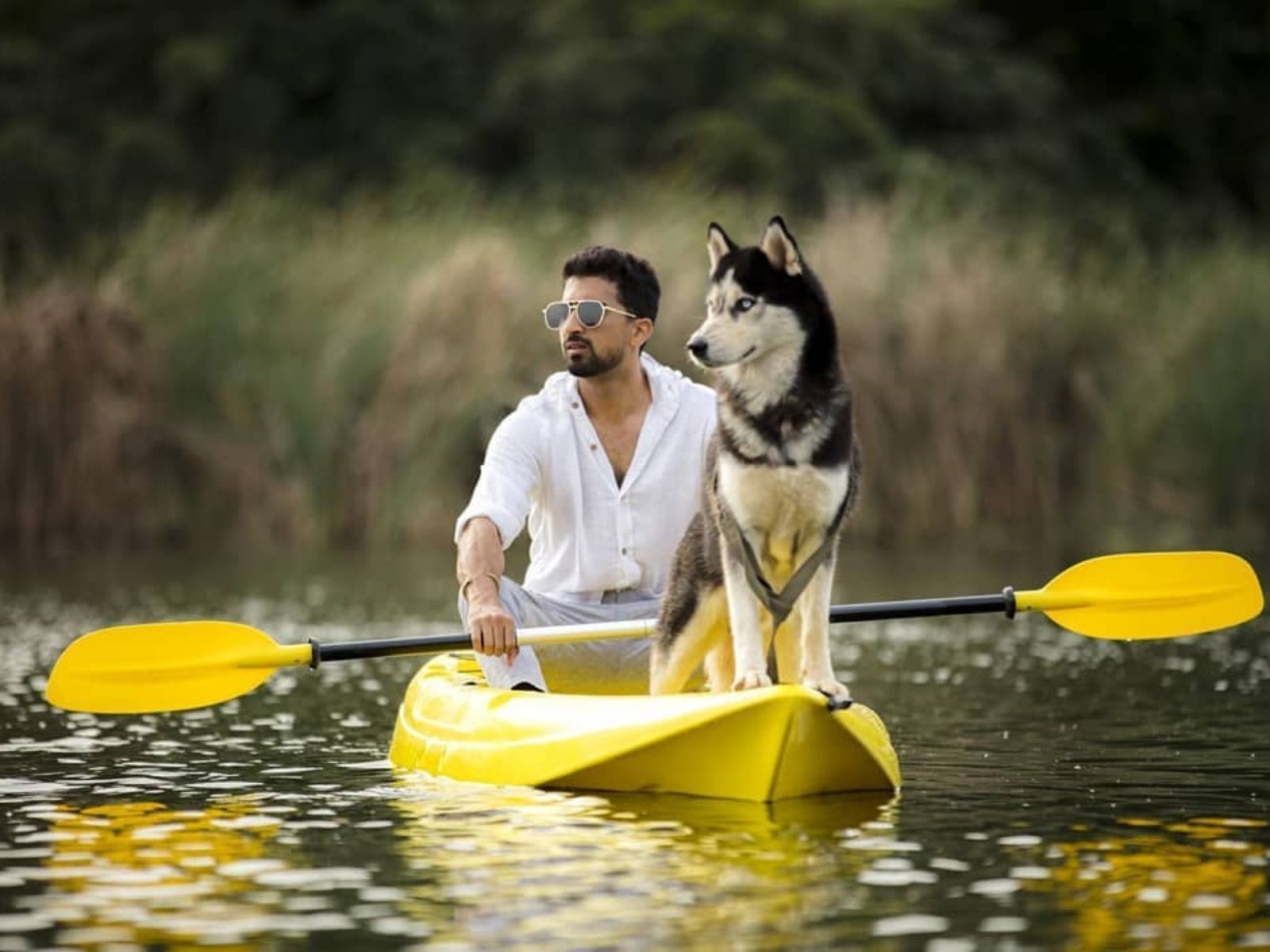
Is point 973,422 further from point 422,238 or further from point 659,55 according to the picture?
point 659,55

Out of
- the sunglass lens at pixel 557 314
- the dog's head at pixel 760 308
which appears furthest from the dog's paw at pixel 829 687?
the sunglass lens at pixel 557 314

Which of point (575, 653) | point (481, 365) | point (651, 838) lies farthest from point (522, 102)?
point (651, 838)

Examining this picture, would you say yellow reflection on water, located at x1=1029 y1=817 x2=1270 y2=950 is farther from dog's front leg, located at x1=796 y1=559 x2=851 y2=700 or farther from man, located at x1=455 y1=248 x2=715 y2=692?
man, located at x1=455 y1=248 x2=715 y2=692

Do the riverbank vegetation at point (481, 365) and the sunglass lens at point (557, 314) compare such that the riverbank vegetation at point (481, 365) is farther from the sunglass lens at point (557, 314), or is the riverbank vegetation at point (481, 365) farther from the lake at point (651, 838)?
the sunglass lens at point (557, 314)

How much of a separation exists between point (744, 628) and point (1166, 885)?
1.41 m

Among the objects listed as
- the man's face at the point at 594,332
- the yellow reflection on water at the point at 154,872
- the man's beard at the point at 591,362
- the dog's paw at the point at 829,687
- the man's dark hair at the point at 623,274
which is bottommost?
the yellow reflection on water at the point at 154,872

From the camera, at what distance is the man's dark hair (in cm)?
790

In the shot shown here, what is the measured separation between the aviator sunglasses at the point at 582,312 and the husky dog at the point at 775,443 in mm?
937

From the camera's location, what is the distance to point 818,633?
272 inches

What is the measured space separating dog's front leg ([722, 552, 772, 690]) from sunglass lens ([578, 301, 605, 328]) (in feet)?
3.88

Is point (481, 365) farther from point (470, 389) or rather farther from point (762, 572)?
point (762, 572)

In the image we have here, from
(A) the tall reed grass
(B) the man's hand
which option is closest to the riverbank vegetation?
(A) the tall reed grass

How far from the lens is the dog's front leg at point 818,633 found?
6859 millimetres

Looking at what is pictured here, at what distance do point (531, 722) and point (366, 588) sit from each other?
25.7 ft
